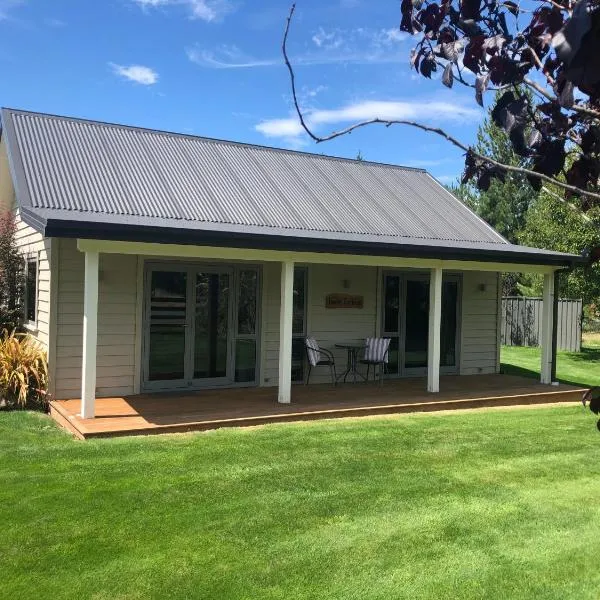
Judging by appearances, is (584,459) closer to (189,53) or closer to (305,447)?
(305,447)

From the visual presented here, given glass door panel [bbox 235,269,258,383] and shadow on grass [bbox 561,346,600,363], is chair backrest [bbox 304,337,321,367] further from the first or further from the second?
shadow on grass [bbox 561,346,600,363]

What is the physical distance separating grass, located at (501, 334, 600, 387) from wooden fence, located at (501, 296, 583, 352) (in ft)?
2.14

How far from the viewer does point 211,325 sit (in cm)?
1048

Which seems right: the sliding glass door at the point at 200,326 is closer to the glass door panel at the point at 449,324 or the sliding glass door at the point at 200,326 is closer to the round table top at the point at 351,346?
the round table top at the point at 351,346

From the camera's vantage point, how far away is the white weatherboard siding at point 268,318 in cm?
927

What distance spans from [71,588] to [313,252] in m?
6.22

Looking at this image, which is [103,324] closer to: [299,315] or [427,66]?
[299,315]

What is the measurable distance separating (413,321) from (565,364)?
21.9ft

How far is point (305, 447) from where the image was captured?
7.22m

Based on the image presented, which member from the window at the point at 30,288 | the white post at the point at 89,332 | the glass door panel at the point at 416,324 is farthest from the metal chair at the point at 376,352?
the window at the point at 30,288

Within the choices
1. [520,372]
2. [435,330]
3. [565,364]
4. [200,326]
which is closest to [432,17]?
[200,326]

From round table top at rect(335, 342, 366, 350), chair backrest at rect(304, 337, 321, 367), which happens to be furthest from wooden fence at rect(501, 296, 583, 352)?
chair backrest at rect(304, 337, 321, 367)

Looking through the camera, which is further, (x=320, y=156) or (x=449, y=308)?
(x=320, y=156)

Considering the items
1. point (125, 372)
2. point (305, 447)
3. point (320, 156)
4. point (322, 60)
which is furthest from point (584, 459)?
point (320, 156)
